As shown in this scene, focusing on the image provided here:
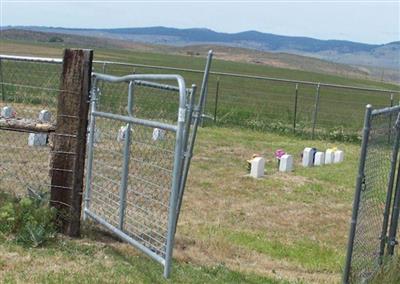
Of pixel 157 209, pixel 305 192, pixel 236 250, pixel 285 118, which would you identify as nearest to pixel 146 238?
pixel 236 250

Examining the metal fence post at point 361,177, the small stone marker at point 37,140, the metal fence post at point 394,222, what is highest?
the metal fence post at point 361,177

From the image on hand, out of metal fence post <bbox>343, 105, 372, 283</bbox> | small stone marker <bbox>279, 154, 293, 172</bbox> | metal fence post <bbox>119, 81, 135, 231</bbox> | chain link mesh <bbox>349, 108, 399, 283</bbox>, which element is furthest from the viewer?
small stone marker <bbox>279, 154, 293, 172</bbox>

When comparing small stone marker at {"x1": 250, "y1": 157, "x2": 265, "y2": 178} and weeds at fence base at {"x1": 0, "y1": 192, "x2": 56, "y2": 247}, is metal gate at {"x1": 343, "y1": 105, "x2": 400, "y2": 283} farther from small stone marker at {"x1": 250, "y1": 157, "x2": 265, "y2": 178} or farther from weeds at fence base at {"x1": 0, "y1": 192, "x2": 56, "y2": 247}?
small stone marker at {"x1": 250, "y1": 157, "x2": 265, "y2": 178}

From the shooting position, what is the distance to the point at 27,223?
20.2 feet

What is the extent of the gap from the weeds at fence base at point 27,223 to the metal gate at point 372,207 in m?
2.68

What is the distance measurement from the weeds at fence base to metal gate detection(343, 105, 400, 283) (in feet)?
8.80

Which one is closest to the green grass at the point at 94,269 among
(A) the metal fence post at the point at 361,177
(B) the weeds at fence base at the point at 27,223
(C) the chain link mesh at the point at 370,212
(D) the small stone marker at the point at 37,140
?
(B) the weeds at fence base at the point at 27,223

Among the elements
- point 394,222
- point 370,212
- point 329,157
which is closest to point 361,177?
point 394,222

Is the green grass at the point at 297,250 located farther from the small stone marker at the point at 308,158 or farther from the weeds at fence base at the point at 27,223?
the small stone marker at the point at 308,158

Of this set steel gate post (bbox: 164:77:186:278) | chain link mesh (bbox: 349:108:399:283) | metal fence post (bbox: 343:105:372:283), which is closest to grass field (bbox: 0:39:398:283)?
steel gate post (bbox: 164:77:186:278)

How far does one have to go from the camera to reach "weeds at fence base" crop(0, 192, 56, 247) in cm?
606

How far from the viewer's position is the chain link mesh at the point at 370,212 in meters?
5.50

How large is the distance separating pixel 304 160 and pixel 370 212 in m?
7.10

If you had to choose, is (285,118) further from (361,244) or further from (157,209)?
(361,244)
